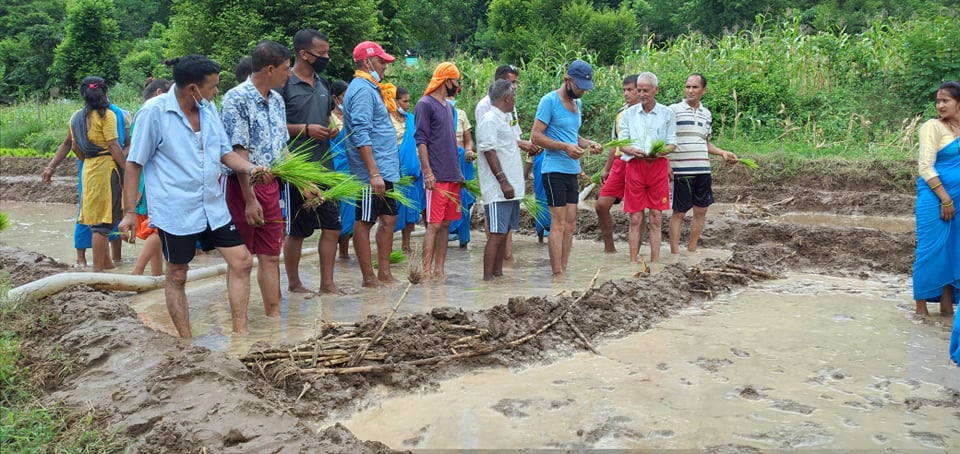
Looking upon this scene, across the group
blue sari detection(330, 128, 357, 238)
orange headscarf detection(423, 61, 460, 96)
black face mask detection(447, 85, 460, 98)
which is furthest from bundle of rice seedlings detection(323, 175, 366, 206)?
black face mask detection(447, 85, 460, 98)

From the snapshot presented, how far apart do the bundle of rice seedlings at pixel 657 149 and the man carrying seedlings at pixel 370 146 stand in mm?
2614

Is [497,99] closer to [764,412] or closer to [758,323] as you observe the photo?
[758,323]

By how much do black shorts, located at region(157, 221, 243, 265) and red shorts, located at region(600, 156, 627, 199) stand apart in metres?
4.67

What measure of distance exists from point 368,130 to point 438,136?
71 centimetres

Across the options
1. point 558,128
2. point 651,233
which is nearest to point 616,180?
point 651,233

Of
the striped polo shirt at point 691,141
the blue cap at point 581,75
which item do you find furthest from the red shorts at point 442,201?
the striped polo shirt at point 691,141

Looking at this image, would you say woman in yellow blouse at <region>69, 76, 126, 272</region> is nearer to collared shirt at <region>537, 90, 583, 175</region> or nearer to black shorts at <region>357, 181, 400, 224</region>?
black shorts at <region>357, 181, 400, 224</region>

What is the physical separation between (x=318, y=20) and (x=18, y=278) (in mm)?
17235

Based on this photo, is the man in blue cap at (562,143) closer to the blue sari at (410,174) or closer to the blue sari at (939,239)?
the blue sari at (410,174)

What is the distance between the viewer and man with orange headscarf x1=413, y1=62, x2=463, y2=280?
6.97 meters

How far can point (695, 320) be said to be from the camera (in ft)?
20.3

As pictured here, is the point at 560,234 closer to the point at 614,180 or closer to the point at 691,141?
the point at 614,180

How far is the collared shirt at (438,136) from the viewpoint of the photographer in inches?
275

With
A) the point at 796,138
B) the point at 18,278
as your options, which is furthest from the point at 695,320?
the point at 796,138
